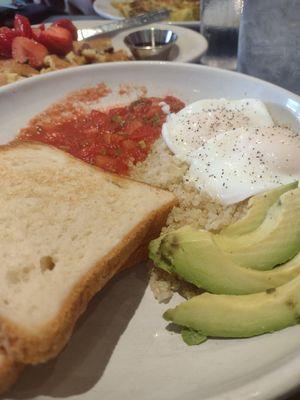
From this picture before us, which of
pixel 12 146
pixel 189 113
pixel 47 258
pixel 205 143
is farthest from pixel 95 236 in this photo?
pixel 189 113

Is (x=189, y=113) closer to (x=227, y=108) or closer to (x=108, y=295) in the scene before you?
(x=227, y=108)

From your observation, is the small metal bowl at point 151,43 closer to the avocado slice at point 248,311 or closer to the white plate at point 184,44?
the white plate at point 184,44

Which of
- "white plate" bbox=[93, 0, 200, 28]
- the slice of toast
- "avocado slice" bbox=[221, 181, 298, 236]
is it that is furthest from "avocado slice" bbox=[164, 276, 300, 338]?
"white plate" bbox=[93, 0, 200, 28]

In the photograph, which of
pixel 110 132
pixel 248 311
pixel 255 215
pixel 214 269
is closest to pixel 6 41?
pixel 110 132

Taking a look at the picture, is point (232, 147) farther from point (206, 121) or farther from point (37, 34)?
point (37, 34)

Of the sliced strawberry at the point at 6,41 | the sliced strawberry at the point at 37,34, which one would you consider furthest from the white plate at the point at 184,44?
the sliced strawberry at the point at 6,41

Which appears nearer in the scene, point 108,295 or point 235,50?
point 108,295
